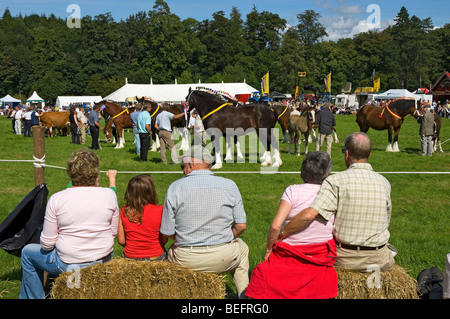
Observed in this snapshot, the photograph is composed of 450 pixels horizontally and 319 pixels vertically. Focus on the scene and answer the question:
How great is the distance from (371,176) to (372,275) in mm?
935

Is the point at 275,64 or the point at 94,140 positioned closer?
the point at 94,140

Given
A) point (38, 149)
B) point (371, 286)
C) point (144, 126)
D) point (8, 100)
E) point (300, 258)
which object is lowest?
point (371, 286)

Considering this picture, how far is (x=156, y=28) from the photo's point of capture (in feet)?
324

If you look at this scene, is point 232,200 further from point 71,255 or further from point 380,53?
point 380,53

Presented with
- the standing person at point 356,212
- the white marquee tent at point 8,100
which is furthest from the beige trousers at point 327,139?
the white marquee tent at point 8,100

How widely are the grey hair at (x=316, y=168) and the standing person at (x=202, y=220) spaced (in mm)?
726

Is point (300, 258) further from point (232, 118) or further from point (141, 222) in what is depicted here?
point (232, 118)

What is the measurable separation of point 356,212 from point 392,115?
1538 cm

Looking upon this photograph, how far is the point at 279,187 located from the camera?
11.3m

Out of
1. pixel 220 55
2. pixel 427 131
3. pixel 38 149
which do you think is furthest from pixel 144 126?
pixel 220 55

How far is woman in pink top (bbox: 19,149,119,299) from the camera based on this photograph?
410 centimetres

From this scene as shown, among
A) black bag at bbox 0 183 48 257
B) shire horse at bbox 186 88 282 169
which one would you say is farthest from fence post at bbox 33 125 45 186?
shire horse at bbox 186 88 282 169
